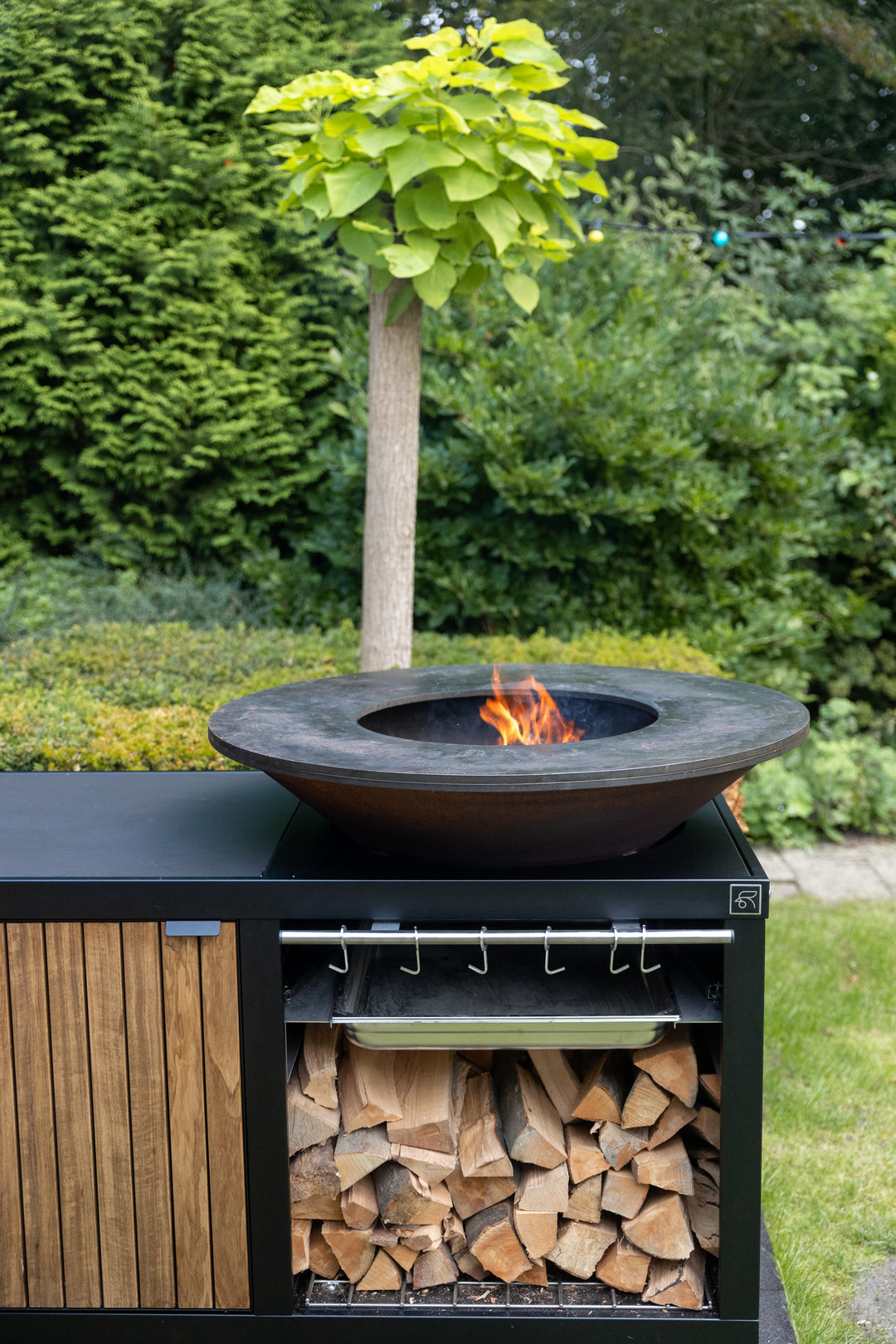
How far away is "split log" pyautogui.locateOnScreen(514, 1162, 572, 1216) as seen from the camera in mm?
1644

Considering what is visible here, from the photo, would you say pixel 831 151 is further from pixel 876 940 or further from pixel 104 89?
pixel 876 940

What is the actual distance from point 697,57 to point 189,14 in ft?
11.3

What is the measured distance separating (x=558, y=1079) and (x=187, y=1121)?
0.59 meters

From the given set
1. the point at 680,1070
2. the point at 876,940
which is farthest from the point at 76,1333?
the point at 876,940

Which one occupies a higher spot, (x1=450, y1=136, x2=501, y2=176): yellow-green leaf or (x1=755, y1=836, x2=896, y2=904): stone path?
(x1=450, y1=136, x2=501, y2=176): yellow-green leaf

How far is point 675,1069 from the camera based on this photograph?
164cm

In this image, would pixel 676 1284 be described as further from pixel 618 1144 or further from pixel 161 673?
pixel 161 673

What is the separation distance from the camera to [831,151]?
23.1 feet

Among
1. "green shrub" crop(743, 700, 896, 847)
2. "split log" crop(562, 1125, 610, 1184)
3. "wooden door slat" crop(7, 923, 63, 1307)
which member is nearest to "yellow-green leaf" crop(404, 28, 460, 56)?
"wooden door slat" crop(7, 923, 63, 1307)

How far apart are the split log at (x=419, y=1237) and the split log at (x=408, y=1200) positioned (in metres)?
0.02

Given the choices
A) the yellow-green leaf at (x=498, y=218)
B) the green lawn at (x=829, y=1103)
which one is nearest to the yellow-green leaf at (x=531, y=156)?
the yellow-green leaf at (x=498, y=218)

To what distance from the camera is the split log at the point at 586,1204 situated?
5.45 feet

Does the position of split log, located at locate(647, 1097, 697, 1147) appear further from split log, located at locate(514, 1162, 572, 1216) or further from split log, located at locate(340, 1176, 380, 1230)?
A: split log, located at locate(340, 1176, 380, 1230)

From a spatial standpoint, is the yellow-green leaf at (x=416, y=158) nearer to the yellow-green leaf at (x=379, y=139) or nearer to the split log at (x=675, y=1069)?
the yellow-green leaf at (x=379, y=139)
